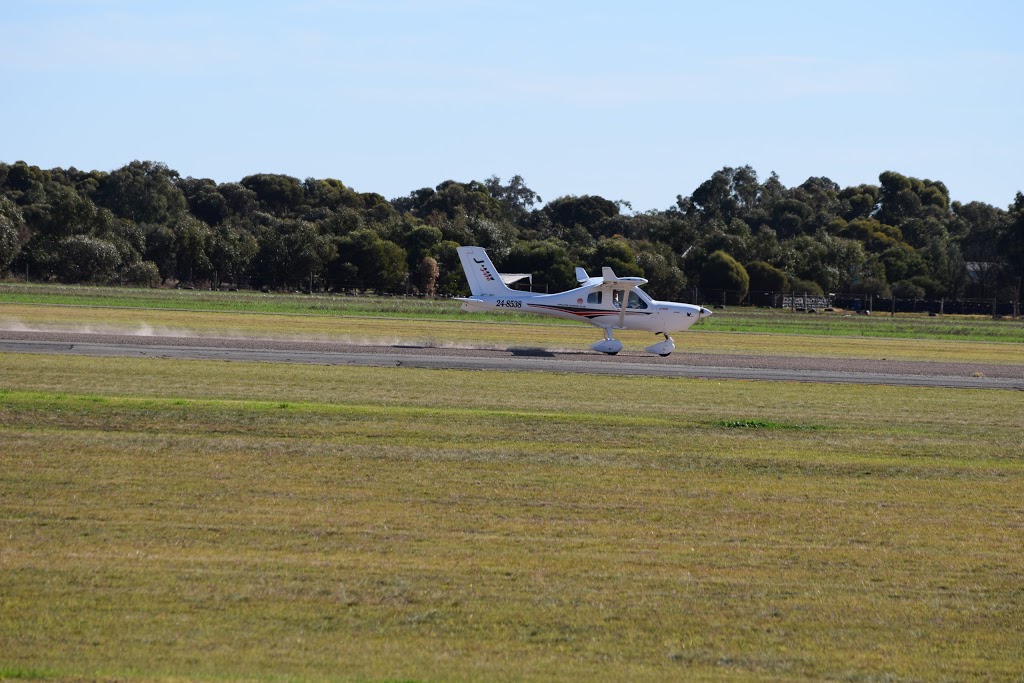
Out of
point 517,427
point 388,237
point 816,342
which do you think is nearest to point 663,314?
point 816,342

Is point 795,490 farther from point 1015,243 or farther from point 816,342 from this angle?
point 1015,243

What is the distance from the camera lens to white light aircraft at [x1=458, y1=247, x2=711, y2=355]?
33.7 meters

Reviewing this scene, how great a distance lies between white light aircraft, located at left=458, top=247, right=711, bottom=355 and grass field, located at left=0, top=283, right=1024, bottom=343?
15.5 metres

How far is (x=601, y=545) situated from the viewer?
32.3 feet

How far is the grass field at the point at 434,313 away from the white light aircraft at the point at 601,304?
50.9ft

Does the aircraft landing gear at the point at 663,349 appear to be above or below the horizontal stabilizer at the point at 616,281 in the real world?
below

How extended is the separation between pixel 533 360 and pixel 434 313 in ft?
84.1

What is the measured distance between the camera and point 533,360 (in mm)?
29547

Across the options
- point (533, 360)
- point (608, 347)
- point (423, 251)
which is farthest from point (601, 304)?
point (423, 251)

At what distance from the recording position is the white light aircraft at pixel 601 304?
33719 mm

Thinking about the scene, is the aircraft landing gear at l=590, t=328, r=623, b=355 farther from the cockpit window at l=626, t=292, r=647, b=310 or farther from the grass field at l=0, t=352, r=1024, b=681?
the grass field at l=0, t=352, r=1024, b=681

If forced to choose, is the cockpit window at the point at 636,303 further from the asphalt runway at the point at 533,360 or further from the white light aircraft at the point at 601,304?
the asphalt runway at the point at 533,360

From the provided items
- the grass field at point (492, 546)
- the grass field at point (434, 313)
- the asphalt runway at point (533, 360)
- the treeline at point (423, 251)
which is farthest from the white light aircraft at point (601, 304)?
the treeline at point (423, 251)

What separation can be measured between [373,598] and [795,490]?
20.3 ft
